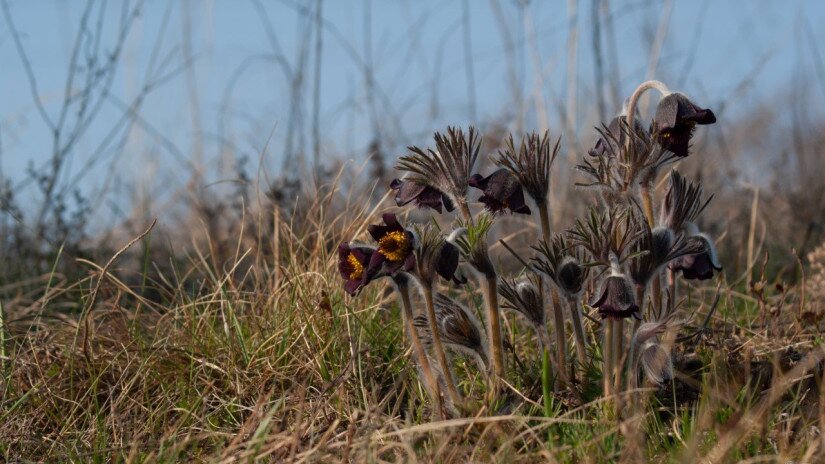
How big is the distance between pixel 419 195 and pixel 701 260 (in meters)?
0.66

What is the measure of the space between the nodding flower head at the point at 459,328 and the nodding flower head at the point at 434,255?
0.18 m

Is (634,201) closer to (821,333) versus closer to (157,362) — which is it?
(821,333)

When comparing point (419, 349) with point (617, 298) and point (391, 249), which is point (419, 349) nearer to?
point (391, 249)

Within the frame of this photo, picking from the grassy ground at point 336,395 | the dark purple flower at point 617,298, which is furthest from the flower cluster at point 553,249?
the grassy ground at point 336,395

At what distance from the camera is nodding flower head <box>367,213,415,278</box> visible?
1914 mm

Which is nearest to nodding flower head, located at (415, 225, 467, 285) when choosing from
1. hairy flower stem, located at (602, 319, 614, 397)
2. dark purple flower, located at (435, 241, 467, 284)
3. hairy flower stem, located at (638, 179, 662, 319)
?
dark purple flower, located at (435, 241, 467, 284)

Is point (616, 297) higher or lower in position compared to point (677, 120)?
lower

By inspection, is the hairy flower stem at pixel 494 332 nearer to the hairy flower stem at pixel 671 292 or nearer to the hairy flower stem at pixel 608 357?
the hairy flower stem at pixel 608 357

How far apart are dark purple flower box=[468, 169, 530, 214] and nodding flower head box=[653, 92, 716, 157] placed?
0.34 m

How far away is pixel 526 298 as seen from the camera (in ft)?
7.06

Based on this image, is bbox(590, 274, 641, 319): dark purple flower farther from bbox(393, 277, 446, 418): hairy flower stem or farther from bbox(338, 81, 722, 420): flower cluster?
bbox(393, 277, 446, 418): hairy flower stem

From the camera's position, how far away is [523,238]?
15.0 feet

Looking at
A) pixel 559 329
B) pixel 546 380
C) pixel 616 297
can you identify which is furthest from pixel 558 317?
pixel 616 297

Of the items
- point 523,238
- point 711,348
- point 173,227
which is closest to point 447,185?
point 711,348
